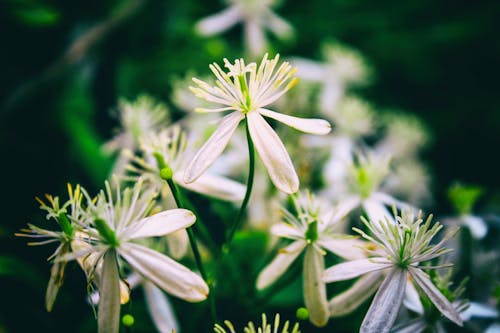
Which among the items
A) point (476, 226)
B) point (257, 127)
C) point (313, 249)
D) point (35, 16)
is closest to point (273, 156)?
point (257, 127)

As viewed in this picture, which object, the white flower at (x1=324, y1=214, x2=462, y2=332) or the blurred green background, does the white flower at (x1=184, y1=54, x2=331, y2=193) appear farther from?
the blurred green background

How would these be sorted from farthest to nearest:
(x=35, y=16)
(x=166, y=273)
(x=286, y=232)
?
(x=35, y=16) < (x=286, y=232) < (x=166, y=273)

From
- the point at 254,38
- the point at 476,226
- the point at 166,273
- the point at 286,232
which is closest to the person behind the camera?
the point at 166,273

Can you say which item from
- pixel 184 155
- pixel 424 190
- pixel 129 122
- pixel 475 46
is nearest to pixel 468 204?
pixel 424 190

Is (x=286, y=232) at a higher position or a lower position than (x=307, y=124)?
lower

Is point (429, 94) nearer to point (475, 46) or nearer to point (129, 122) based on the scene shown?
point (475, 46)

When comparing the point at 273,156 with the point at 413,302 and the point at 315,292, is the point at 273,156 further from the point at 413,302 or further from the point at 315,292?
the point at 413,302

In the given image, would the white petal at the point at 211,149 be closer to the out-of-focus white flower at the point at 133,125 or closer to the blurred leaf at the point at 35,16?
the out-of-focus white flower at the point at 133,125
